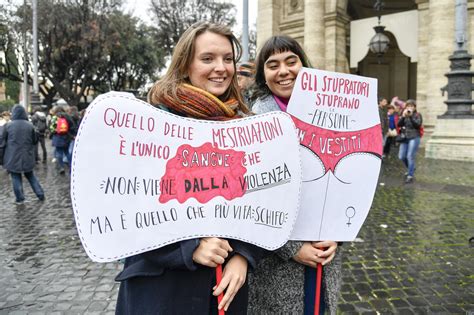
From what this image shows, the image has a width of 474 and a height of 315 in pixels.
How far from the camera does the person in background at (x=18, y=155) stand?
7594 mm

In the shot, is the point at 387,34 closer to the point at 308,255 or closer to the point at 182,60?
the point at 308,255

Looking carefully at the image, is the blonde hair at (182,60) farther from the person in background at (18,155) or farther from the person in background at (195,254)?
the person in background at (18,155)

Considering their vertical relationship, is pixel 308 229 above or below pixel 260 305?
above

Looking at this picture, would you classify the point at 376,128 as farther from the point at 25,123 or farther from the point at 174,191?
the point at 25,123

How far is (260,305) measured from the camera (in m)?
1.96

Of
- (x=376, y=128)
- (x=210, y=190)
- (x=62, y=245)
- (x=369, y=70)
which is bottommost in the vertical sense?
(x=62, y=245)

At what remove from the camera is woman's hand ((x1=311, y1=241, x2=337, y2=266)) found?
72.6 inches

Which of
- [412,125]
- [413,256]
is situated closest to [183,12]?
[412,125]

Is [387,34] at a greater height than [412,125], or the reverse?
[387,34]

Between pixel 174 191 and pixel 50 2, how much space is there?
3055cm

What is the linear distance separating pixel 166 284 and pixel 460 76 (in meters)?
13.5

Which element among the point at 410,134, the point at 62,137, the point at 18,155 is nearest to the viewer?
the point at 18,155

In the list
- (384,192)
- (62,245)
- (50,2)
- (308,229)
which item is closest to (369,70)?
(384,192)

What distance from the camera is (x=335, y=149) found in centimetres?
191
